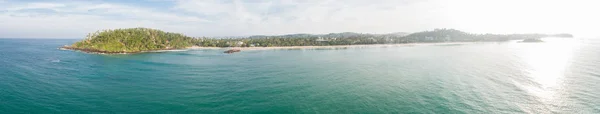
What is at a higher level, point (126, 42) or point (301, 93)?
point (126, 42)

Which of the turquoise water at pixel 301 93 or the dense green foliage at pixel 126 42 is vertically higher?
the dense green foliage at pixel 126 42

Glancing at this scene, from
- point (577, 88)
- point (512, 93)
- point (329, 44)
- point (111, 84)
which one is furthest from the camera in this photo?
point (329, 44)

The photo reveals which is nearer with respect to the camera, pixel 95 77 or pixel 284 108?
pixel 284 108

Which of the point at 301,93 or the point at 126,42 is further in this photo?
the point at 126,42

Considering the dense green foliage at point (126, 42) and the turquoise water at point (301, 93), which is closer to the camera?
the turquoise water at point (301, 93)

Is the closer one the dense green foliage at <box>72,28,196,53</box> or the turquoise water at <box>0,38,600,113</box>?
the turquoise water at <box>0,38,600,113</box>

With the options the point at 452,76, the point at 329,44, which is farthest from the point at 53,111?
the point at 329,44

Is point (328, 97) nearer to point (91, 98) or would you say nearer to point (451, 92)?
point (451, 92)

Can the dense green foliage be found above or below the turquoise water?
above
